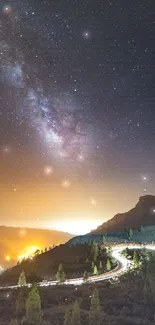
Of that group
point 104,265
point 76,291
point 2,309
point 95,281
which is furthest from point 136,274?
point 2,309

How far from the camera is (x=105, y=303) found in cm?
4669

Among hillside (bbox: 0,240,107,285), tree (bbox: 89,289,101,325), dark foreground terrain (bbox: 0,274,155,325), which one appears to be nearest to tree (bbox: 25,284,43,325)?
dark foreground terrain (bbox: 0,274,155,325)

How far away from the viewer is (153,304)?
43812mm

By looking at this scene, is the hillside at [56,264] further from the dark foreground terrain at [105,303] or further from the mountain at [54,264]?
the dark foreground terrain at [105,303]

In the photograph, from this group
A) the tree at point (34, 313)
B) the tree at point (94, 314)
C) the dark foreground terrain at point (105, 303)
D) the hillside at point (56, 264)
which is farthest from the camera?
the hillside at point (56, 264)

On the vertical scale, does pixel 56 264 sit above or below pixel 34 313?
below

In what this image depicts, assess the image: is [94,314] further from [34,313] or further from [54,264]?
[54,264]

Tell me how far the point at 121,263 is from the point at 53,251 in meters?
49.7

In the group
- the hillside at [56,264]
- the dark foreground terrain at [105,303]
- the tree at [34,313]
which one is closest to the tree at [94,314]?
the dark foreground terrain at [105,303]

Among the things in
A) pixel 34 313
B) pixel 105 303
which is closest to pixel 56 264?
pixel 105 303

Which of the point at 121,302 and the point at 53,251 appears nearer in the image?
the point at 121,302

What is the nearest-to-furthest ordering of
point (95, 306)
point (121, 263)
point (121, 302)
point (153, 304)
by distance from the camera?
point (95, 306), point (153, 304), point (121, 302), point (121, 263)

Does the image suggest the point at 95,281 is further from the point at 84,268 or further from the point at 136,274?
the point at 84,268

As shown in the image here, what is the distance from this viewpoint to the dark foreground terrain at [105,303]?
3781 cm
